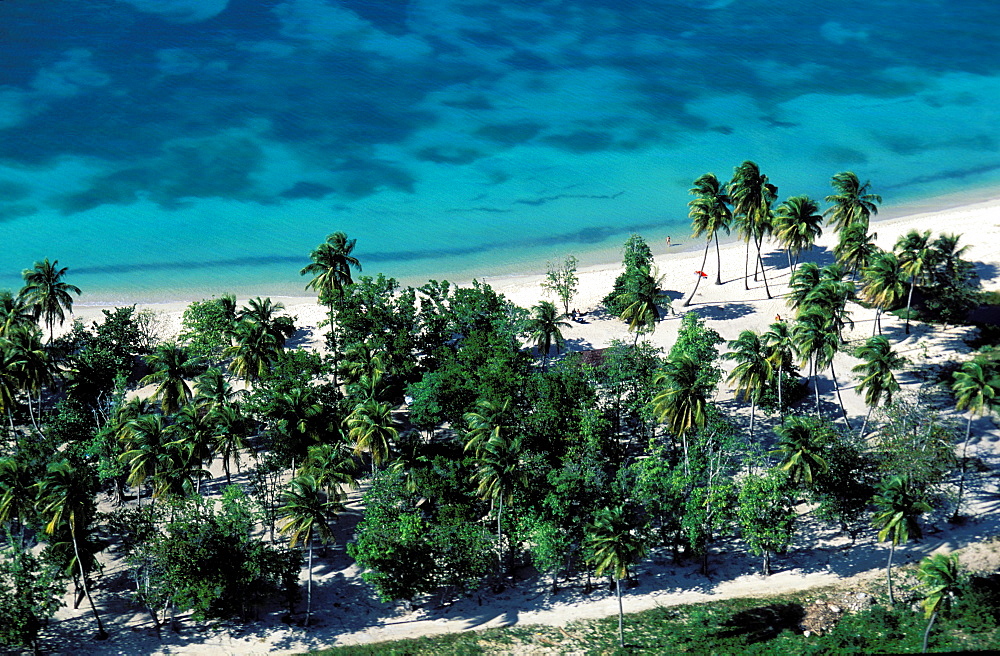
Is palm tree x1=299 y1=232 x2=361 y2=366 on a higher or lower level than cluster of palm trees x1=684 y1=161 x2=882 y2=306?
lower

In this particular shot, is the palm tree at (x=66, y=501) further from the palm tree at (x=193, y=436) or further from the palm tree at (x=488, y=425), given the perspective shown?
the palm tree at (x=488, y=425)

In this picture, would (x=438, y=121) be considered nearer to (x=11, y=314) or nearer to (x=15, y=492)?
(x=11, y=314)

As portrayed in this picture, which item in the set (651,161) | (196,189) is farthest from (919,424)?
(196,189)

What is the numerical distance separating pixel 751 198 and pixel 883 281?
15.6 metres

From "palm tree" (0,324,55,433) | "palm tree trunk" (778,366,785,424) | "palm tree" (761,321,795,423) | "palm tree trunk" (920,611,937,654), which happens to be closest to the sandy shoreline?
"palm tree trunk" (778,366,785,424)

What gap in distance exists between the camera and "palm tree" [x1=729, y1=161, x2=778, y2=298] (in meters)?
90.4

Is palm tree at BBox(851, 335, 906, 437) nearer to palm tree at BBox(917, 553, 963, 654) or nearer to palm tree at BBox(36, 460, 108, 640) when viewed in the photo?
palm tree at BBox(917, 553, 963, 654)

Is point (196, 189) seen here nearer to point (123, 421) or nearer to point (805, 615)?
point (123, 421)

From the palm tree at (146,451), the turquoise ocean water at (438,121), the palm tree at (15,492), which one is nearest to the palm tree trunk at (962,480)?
the turquoise ocean water at (438,121)

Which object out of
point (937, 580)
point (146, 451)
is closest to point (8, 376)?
point (146, 451)

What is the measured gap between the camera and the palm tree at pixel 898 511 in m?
61.5

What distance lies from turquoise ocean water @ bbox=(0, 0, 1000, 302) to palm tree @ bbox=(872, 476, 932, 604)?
56784 millimetres

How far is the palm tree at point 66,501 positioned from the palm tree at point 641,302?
1787 inches

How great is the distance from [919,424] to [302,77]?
119m
